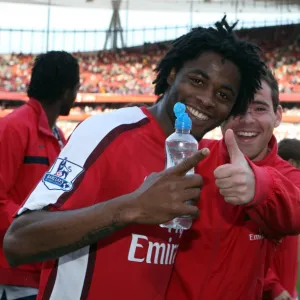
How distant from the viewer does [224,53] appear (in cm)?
213

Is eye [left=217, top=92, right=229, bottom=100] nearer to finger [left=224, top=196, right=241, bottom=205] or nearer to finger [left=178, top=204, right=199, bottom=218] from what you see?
finger [left=224, top=196, right=241, bottom=205]

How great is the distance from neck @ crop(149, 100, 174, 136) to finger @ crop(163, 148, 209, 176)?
0.46 m

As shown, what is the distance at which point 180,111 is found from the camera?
1.89 m

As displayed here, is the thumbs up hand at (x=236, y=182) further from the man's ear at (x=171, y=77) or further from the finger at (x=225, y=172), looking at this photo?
Answer: the man's ear at (x=171, y=77)

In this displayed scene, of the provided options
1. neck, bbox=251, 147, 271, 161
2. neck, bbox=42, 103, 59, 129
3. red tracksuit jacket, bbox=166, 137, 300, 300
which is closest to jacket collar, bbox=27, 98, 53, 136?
neck, bbox=42, 103, 59, 129

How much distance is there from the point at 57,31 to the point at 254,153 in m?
34.6

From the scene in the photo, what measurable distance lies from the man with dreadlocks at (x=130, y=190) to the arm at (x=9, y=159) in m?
1.24

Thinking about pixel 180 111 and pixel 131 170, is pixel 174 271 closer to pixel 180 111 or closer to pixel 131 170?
pixel 131 170

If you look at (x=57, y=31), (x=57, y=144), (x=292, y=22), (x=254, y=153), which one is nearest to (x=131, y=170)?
(x=254, y=153)

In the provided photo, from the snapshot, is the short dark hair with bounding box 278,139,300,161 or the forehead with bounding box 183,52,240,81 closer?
the forehead with bounding box 183,52,240,81

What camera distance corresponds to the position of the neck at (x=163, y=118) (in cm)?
211

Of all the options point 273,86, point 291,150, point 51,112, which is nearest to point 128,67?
point 291,150

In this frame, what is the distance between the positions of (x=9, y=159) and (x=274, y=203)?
1812 mm

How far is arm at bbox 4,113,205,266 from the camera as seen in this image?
1.63 metres
